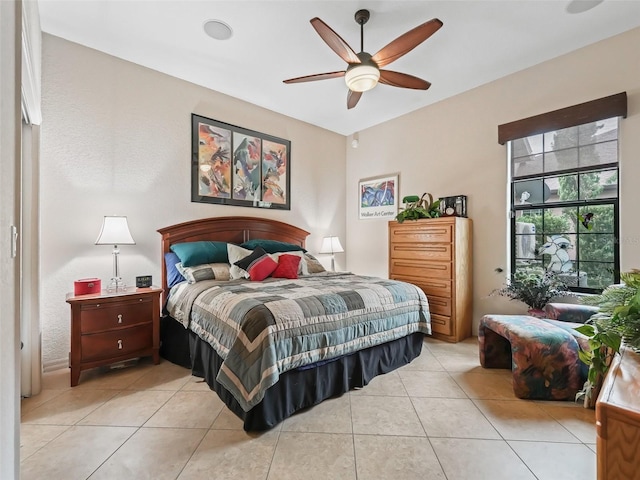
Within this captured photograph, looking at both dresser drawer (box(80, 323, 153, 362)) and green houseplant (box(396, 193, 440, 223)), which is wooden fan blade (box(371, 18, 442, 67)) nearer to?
green houseplant (box(396, 193, 440, 223))

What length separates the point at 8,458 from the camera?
98 centimetres

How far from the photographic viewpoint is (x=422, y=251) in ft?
12.0

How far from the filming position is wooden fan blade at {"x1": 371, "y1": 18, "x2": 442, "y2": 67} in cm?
202

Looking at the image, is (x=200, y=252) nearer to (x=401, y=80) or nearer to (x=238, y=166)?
(x=238, y=166)

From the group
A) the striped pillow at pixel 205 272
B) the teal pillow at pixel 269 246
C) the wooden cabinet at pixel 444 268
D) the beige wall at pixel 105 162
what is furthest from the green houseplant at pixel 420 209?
the striped pillow at pixel 205 272

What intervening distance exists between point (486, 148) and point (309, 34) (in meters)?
2.38

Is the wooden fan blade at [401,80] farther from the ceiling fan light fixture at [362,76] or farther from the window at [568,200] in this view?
the window at [568,200]

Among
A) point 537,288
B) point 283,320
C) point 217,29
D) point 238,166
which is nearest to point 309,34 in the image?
point 217,29

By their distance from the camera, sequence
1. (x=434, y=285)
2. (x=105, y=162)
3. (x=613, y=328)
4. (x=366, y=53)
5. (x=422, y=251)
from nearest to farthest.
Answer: (x=613, y=328) < (x=366, y=53) < (x=105, y=162) < (x=434, y=285) < (x=422, y=251)

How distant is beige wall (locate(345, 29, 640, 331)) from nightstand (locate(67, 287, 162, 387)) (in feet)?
10.6

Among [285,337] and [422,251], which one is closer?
[285,337]

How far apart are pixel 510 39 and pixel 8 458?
418cm

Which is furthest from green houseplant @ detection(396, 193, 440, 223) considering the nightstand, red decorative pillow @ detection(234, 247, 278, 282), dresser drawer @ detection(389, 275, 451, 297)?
the nightstand

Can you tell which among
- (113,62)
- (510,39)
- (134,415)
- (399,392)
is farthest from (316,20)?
(134,415)
